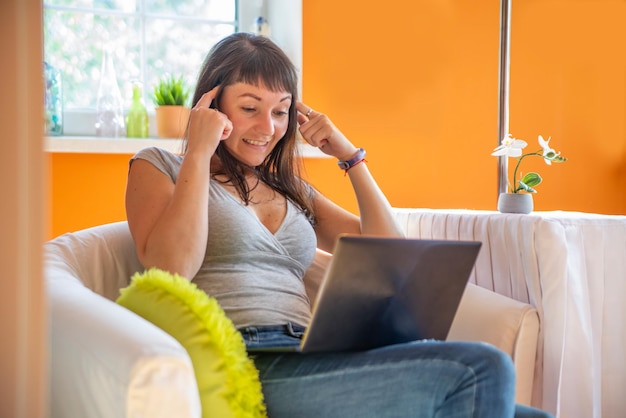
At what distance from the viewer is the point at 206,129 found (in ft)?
4.82

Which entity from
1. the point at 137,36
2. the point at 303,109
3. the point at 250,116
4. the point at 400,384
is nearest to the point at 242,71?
the point at 250,116

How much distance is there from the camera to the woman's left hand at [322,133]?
1.79 metres

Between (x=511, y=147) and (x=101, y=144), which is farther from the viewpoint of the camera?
(x=101, y=144)

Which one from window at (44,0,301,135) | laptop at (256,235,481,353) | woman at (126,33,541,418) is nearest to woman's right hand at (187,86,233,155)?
woman at (126,33,541,418)

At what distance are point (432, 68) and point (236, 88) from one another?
1314 millimetres

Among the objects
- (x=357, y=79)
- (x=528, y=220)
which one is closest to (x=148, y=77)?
(x=357, y=79)

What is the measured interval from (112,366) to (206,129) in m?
0.70

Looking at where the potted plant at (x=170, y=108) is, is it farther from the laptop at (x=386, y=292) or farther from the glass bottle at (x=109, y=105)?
the laptop at (x=386, y=292)

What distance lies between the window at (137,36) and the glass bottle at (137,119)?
0.13 m

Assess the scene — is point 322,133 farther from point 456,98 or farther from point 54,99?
point 456,98

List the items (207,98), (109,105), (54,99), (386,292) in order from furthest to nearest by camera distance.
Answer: (109,105), (54,99), (207,98), (386,292)

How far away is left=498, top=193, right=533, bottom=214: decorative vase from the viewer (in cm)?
187

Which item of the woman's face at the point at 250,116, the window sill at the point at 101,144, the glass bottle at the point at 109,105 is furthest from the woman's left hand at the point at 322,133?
the glass bottle at the point at 109,105

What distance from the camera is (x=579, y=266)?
1.62m
